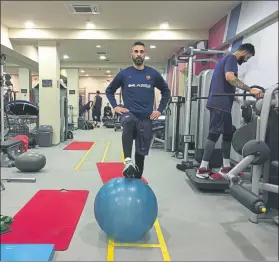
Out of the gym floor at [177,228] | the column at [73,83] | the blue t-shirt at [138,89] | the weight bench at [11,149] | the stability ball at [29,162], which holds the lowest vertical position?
the gym floor at [177,228]

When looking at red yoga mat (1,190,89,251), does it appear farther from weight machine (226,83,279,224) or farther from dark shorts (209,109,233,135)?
dark shorts (209,109,233,135)

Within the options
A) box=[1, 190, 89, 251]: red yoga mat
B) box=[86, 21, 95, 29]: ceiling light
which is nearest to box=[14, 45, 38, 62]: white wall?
box=[86, 21, 95, 29]: ceiling light

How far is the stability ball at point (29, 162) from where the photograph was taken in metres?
3.88

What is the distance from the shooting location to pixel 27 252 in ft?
5.69

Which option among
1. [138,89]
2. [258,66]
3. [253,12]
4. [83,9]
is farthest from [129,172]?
[83,9]

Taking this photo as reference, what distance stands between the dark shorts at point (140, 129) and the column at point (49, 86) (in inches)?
190

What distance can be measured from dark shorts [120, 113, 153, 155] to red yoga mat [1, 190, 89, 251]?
2.78ft

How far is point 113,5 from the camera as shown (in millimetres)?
4770

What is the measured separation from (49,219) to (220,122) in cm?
205

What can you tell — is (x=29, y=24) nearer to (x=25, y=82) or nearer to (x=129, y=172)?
(x=129, y=172)

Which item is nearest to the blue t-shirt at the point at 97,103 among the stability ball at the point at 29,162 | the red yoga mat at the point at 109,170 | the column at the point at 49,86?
the column at the point at 49,86

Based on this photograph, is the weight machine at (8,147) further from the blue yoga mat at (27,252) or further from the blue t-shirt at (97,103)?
the blue t-shirt at (97,103)

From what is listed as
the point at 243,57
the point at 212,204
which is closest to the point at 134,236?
the point at 212,204

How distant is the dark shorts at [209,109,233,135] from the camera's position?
305cm
